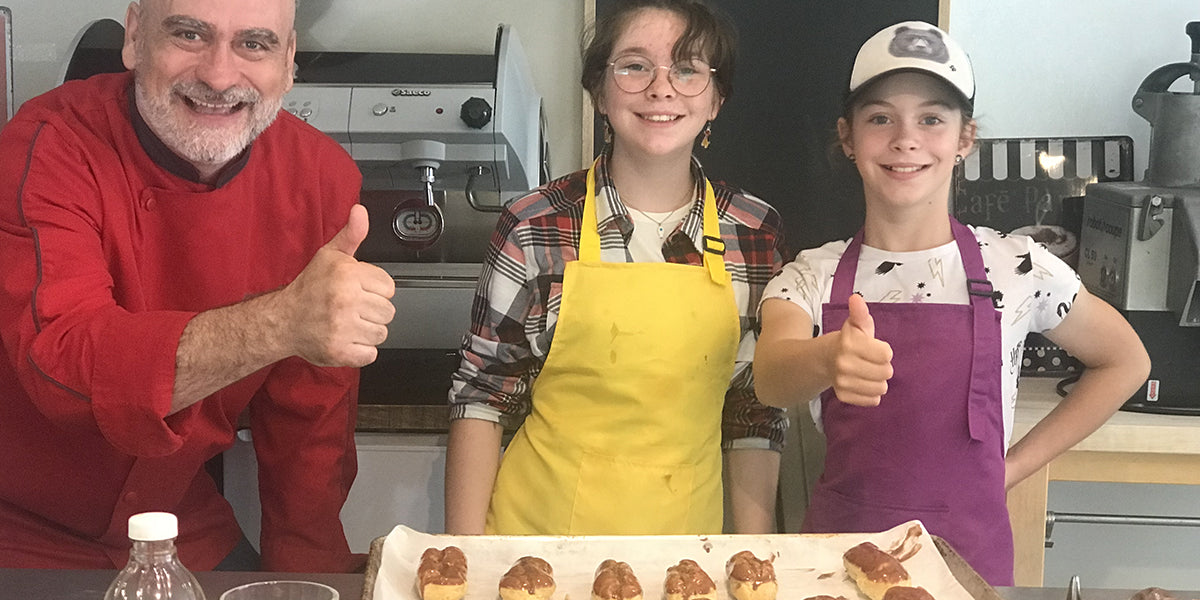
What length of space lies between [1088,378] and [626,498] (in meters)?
0.76

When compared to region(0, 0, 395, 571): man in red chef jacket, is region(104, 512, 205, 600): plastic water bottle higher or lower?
lower

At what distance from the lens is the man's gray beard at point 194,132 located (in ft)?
5.17

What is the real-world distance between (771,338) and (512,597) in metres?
0.58

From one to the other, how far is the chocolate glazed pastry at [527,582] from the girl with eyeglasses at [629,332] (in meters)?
0.50

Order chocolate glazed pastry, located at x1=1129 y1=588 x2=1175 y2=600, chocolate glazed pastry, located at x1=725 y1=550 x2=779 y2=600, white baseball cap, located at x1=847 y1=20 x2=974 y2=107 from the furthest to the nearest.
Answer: white baseball cap, located at x1=847 y1=20 x2=974 y2=107 → chocolate glazed pastry, located at x1=725 y1=550 x2=779 y2=600 → chocolate glazed pastry, located at x1=1129 y1=588 x2=1175 y2=600

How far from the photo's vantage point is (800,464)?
2.10 metres

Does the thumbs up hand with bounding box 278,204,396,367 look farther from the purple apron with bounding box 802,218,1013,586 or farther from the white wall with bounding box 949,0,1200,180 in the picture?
the white wall with bounding box 949,0,1200,180

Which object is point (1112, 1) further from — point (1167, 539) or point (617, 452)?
point (617, 452)

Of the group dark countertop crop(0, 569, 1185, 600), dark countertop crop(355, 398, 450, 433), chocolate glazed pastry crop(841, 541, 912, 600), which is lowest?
dark countertop crop(0, 569, 1185, 600)

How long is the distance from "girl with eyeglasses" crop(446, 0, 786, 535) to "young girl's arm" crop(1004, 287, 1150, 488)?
40 centimetres

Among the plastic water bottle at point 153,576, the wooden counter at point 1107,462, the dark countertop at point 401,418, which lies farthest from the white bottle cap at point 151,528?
the wooden counter at point 1107,462

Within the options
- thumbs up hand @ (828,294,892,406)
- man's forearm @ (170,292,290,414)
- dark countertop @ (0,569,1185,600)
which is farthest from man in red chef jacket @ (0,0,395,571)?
thumbs up hand @ (828,294,892,406)

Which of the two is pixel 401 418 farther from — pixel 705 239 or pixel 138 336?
pixel 138 336

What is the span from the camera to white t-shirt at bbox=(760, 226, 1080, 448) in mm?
1584
